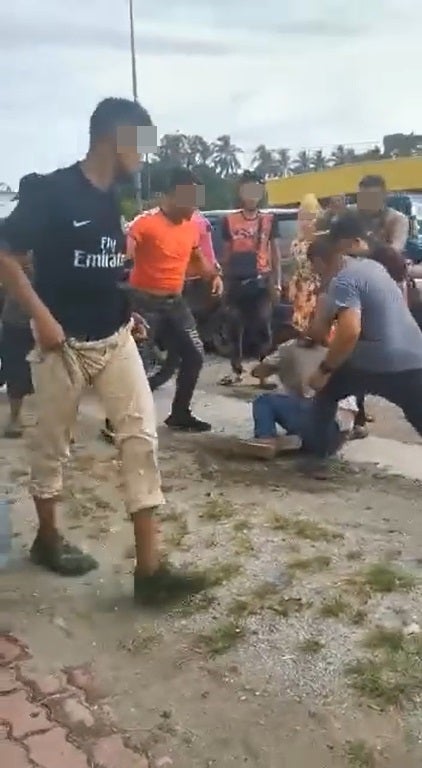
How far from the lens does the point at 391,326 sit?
17.8 ft

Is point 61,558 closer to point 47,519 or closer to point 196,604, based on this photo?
point 47,519

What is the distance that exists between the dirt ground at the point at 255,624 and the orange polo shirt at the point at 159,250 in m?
1.87

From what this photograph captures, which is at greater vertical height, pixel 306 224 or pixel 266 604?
pixel 306 224

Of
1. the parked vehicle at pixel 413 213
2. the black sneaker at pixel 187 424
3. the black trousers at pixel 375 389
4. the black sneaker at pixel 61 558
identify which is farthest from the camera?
the parked vehicle at pixel 413 213

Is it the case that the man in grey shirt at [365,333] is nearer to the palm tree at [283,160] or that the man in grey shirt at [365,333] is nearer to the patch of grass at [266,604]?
the patch of grass at [266,604]

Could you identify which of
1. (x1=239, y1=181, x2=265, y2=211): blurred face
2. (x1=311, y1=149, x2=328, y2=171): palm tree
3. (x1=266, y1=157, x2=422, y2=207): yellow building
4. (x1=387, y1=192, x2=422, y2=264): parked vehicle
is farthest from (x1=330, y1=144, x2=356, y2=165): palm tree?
(x1=239, y1=181, x2=265, y2=211): blurred face

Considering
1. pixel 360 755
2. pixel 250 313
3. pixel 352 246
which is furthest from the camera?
pixel 250 313

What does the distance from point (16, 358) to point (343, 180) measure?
3081 centimetres

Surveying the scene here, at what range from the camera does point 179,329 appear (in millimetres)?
7184

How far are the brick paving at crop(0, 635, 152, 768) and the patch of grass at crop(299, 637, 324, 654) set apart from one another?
68 centimetres

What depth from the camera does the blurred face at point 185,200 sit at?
685 centimetres

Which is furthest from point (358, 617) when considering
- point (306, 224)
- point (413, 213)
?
point (413, 213)

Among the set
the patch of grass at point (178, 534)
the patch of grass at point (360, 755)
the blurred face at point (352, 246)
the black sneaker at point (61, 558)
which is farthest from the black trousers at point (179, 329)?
the patch of grass at point (360, 755)

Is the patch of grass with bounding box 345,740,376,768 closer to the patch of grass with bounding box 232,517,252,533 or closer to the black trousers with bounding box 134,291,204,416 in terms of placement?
the patch of grass with bounding box 232,517,252,533
